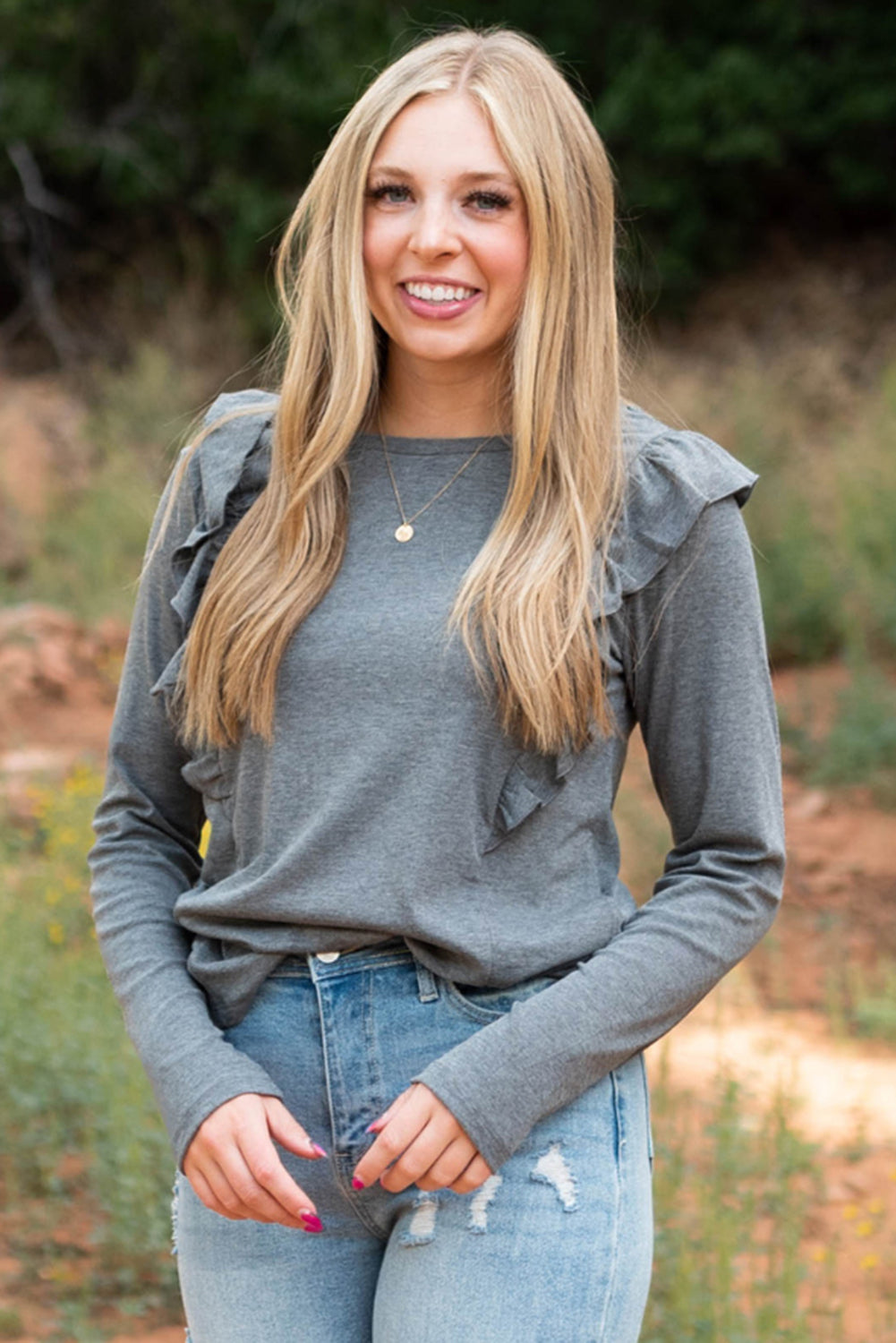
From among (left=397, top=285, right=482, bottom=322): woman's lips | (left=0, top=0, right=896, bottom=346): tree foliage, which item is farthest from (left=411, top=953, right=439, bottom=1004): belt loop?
(left=0, top=0, right=896, bottom=346): tree foliage

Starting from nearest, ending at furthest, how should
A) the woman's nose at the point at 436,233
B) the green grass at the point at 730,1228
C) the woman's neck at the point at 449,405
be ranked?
the woman's nose at the point at 436,233 → the woman's neck at the point at 449,405 → the green grass at the point at 730,1228

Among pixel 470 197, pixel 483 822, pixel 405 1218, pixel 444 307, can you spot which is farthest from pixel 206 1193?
pixel 470 197

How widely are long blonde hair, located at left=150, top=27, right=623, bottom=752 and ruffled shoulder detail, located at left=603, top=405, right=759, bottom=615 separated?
0.02m

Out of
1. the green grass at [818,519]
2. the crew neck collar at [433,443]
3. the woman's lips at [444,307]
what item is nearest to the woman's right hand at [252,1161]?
the crew neck collar at [433,443]

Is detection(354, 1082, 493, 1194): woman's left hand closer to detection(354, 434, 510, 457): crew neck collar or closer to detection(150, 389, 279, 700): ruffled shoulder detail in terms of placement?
detection(150, 389, 279, 700): ruffled shoulder detail

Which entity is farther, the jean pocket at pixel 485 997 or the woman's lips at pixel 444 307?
the woman's lips at pixel 444 307

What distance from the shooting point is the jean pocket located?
154 centimetres

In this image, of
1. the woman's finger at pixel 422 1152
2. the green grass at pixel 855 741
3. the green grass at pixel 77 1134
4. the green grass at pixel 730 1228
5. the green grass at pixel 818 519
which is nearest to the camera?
the woman's finger at pixel 422 1152

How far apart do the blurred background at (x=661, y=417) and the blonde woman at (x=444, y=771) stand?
29 centimetres

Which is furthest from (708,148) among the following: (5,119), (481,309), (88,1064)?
(481,309)

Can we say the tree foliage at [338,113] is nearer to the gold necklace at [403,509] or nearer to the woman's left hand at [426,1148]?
the gold necklace at [403,509]

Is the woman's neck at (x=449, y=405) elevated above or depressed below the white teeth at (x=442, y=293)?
below

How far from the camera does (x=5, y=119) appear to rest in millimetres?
13969

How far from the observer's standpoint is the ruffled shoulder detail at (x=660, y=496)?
159 cm
